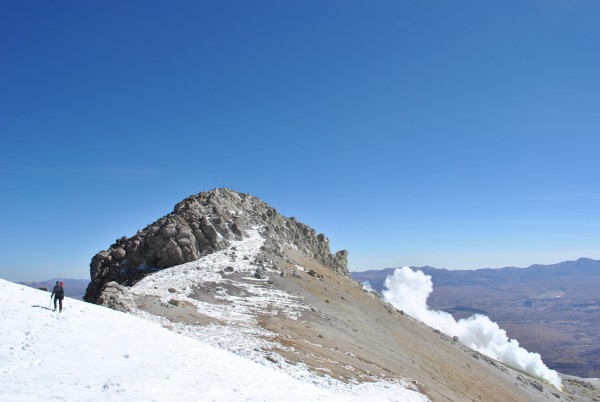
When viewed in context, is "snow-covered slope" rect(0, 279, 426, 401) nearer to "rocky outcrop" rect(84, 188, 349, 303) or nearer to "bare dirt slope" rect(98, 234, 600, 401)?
"bare dirt slope" rect(98, 234, 600, 401)

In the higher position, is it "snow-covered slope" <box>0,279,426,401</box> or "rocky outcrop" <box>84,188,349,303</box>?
"rocky outcrop" <box>84,188,349,303</box>

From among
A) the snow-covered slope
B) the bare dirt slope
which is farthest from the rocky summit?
the snow-covered slope

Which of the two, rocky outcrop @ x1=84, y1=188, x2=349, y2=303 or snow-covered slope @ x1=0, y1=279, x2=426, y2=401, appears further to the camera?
rocky outcrop @ x1=84, y1=188, x2=349, y2=303

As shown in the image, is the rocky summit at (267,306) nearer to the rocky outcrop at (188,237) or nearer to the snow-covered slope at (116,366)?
the rocky outcrop at (188,237)

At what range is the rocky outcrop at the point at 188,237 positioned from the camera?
5650 cm

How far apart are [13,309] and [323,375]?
19.4 meters

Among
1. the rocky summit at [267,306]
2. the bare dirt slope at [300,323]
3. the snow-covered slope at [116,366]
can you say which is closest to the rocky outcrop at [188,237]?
the rocky summit at [267,306]

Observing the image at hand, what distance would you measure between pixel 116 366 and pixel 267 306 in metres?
25.5

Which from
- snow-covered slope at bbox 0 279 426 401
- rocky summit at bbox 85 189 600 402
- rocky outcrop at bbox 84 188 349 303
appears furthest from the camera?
rocky outcrop at bbox 84 188 349 303

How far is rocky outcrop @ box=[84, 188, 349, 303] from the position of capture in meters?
56.5

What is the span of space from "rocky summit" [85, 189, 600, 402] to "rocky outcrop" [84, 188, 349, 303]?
0.67 ft

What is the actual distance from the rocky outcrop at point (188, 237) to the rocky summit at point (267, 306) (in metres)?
0.20

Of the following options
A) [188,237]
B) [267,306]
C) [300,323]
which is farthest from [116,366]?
[188,237]

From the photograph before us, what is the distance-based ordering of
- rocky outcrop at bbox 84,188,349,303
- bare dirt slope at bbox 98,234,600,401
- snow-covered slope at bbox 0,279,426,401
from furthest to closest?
rocky outcrop at bbox 84,188,349,303
bare dirt slope at bbox 98,234,600,401
snow-covered slope at bbox 0,279,426,401
